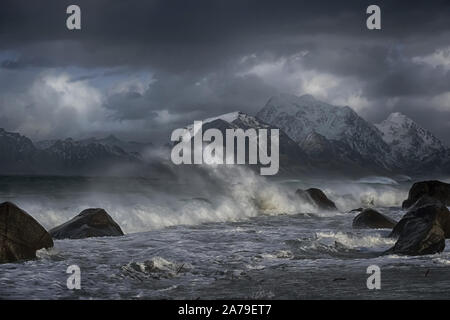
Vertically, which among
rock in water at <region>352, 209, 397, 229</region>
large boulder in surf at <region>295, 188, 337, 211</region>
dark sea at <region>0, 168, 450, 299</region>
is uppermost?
large boulder in surf at <region>295, 188, 337, 211</region>

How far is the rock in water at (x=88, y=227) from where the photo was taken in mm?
18208

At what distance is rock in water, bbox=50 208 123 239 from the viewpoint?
18208mm

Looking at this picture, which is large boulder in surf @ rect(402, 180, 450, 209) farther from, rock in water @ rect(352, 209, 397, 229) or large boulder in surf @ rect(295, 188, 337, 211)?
rock in water @ rect(352, 209, 397, 229)

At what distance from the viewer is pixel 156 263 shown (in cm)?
1339

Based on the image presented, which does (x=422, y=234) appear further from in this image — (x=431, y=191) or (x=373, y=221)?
(x=431, y=191)

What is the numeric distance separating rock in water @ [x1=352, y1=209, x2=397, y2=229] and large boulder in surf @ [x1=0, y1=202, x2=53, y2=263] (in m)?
13.4

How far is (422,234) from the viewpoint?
1541cm

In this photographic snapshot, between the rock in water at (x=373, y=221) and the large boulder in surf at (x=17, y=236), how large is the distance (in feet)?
44.0

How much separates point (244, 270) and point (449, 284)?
4447 millimetres

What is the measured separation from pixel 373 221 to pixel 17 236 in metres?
14.4

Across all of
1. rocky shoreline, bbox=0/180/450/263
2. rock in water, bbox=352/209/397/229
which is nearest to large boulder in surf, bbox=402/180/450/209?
rock in water, bbox=352/209/397/229

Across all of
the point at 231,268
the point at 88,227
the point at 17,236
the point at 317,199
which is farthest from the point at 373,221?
the point at 317,199
